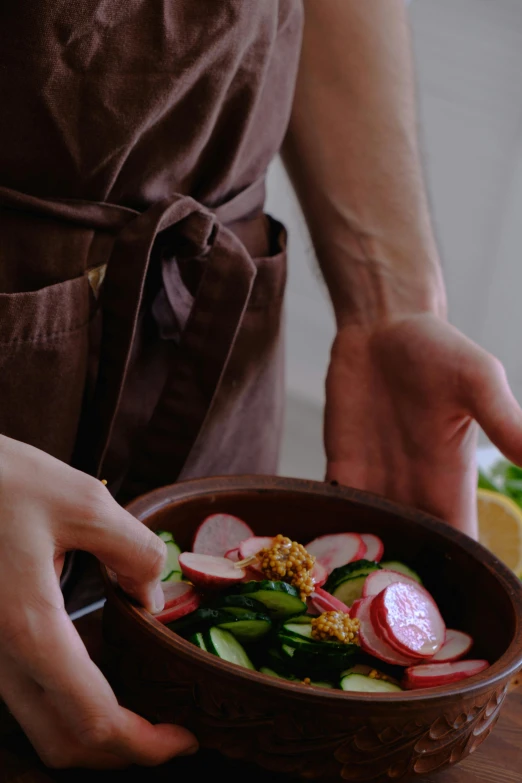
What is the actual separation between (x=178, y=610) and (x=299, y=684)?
0.53 ft

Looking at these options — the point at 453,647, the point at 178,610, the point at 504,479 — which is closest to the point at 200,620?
the point at 178,610

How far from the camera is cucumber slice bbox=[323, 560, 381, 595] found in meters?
0.78

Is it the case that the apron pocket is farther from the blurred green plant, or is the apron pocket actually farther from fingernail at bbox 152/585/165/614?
the blurred green plant

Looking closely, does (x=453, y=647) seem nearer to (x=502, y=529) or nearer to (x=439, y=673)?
(x=439, y=673)

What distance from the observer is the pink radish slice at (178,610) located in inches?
26.1

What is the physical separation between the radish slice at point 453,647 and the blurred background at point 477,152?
216cm

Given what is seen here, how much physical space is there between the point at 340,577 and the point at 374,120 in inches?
24.8

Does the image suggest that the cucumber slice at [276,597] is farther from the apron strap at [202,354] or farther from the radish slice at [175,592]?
the apron strap at [202,354]

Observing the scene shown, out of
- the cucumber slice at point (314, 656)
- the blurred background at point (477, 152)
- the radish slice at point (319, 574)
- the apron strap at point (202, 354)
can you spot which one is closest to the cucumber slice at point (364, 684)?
the cucumber slice at point (314, 656)

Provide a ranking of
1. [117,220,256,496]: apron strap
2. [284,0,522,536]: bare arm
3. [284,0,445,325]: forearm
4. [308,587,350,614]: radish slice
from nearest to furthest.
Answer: [308,587,350,614]: radish slice < [117,220,256,496]: apron strap < [284,0,522,536]: bare arm < [284,0,445,325]: forearm

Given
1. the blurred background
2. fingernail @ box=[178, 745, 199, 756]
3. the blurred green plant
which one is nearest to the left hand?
fingernail @ box=[178, 745, 199, 756]

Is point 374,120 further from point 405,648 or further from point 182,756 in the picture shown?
point 182,756

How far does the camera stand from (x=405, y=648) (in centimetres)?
69

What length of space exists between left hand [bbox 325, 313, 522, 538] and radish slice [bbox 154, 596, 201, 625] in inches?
15.1
